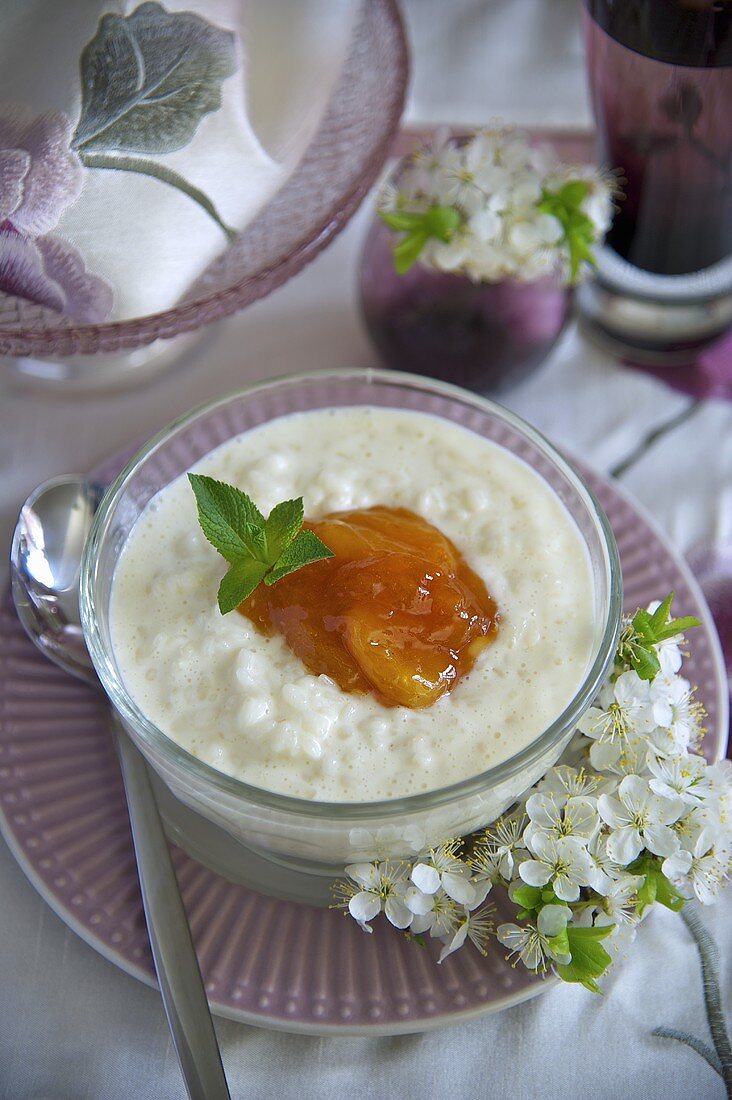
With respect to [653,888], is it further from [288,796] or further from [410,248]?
[410,248]

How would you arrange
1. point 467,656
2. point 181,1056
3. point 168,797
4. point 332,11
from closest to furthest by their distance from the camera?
point 181,1056 < point 467,656 < point 168,797 < point 332,11

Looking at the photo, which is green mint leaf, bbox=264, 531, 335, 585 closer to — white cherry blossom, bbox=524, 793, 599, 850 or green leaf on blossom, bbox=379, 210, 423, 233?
white cherry blossom, bbox=524, 793, 599, 850

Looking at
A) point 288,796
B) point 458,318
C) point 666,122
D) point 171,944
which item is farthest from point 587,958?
point 666,122

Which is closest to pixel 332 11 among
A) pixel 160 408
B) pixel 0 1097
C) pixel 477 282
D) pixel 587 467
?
pixel 477 282

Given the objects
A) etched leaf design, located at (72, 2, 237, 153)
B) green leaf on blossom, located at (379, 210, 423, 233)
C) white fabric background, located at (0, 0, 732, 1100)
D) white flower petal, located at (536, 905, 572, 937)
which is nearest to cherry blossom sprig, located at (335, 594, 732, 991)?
white flower petal, located at (536, 905, 572, 937)

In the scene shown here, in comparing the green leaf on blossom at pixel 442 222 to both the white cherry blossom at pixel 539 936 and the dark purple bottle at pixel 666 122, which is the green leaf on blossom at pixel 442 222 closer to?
the dark purple bottle at pixel 666 122

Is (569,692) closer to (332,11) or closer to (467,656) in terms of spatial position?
(467,656)
